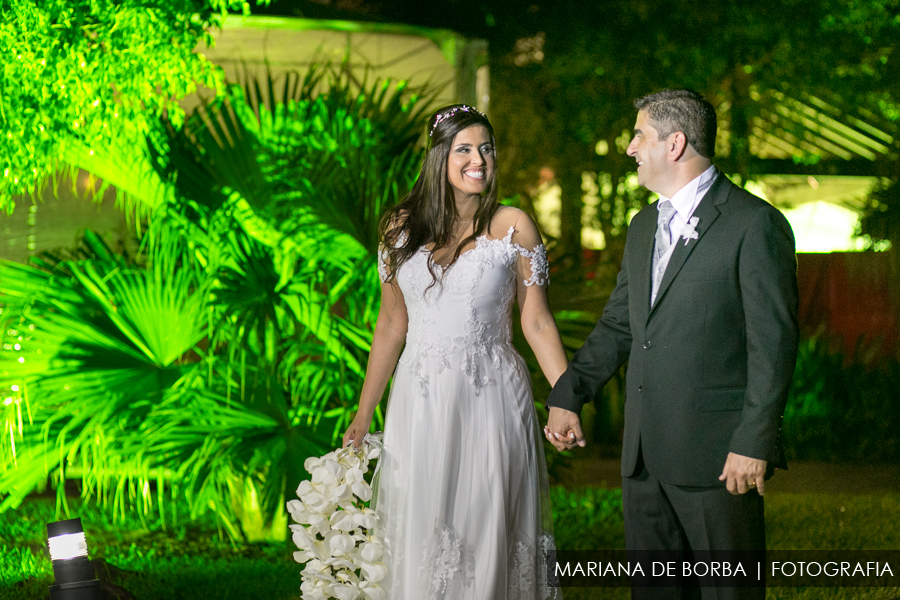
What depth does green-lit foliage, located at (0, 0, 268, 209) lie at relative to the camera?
3.95m

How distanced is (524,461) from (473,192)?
36.5 inches

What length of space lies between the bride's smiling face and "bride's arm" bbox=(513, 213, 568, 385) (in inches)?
8.1

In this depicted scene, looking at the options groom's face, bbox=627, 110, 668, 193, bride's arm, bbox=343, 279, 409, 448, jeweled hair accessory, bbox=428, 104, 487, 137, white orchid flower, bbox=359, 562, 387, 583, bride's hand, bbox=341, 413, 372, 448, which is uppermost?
jeweled hair accessory, bbox=428, 104, 487, 137

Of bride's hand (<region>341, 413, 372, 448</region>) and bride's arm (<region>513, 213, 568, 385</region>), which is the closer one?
bride's arm (<region>513, 213, 568, 385</region>)

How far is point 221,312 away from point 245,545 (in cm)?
160

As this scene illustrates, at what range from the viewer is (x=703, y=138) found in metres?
2.36

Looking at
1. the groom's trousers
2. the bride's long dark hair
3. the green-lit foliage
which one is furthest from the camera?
the green-lit foliage

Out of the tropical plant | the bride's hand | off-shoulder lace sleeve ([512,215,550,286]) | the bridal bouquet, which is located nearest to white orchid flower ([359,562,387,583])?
the bridal bouquet

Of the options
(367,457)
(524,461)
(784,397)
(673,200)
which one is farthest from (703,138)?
(367,457)

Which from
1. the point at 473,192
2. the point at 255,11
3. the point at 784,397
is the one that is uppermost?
the point at 255,11

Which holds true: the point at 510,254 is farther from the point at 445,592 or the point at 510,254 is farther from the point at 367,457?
the point at 445,592

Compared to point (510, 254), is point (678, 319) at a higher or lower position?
lower

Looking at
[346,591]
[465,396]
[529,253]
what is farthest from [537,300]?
[346,591]

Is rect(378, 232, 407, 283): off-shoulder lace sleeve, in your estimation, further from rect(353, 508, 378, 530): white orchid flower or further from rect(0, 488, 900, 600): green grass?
rect(0, 488, 900, 600): green grass
